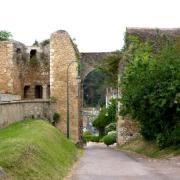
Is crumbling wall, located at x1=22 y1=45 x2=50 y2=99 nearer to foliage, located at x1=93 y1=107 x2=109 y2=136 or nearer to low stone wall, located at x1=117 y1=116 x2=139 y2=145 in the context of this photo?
low stone wall, located at x1=117 y1=116 x2=139 y2=145

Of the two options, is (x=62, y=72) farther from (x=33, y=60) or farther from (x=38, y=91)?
(x=38, y=91)

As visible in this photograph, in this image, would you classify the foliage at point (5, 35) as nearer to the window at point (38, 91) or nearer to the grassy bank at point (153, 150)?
the window at point (38, 91)

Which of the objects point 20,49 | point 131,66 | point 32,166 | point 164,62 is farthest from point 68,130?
point 32,166

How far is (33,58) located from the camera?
54.2 metres

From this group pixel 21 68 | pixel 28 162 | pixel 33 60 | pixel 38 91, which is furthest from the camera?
pixel 38 91

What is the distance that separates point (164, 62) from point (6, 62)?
23.4m

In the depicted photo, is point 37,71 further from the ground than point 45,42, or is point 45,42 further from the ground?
point 45,42

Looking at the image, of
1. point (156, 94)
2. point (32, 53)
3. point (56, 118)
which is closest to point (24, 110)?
point (156, 94)

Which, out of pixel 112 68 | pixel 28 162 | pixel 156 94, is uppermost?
pixel 112 68

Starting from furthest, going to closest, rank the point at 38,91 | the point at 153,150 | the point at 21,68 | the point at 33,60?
the point at 38,91
the point at 33,60
the point at 21,68
the point at 153,150

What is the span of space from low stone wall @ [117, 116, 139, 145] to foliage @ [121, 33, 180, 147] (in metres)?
10.2

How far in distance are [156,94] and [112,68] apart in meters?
19.6

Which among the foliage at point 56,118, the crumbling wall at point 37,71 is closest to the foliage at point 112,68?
the foliage at point 56,118

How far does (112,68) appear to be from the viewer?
50.0m
